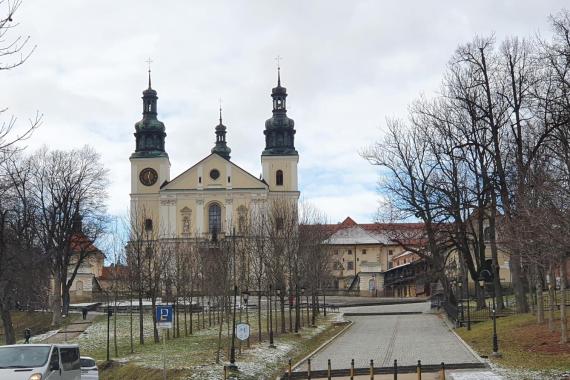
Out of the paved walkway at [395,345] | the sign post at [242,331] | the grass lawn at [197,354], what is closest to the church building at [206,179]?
the paved walkway at [395,345]

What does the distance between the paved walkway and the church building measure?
4807 cm

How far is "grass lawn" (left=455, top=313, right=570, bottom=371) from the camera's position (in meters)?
22.9

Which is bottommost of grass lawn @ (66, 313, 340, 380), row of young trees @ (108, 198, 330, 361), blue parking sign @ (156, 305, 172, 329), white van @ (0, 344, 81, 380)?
grass lawn @ (66, 313, 340, 380)

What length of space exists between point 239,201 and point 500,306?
5766cm

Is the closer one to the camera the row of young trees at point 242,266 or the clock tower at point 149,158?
the row of young trees at point 242,266

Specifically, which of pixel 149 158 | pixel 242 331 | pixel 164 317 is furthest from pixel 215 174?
pixel 164 317

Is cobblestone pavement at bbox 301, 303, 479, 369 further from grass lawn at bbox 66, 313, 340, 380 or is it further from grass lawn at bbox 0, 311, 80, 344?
grass lawn at bbox 0, 311, 80, 344

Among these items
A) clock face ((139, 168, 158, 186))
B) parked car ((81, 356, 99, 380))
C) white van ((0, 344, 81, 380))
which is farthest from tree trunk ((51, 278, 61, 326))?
clock face ((139, 168, 158, 186))

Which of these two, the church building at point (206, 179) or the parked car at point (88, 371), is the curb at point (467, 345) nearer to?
the parked car at point (88, 371)

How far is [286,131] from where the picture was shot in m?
95.2

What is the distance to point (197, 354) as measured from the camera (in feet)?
95.4

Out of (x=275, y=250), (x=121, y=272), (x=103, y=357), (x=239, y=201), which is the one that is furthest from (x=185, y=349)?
(x=239, y=201)

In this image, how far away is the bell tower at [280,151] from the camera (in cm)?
9469

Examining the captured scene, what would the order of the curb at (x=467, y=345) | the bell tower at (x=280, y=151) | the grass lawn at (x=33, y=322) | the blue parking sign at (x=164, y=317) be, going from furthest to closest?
the bell tower at (x=280, y=151), the grass lawn at (x=33, y=322), the curb at (x=467, y=345), the blue parking sign at (x=164, y=317)
